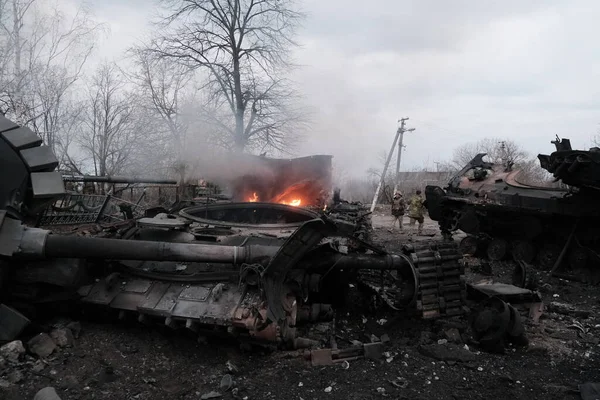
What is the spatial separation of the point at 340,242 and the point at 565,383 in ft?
9.17

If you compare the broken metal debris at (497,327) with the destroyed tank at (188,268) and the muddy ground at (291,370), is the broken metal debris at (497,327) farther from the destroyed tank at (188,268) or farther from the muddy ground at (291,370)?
the destroyed tank at (188,268)

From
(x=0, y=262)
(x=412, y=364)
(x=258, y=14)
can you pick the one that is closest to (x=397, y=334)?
(x=412, y=364)

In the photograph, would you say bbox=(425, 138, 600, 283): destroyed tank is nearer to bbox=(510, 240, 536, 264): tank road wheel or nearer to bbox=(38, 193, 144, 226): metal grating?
bbox=(510, 240, 536, 264): tank road wheel

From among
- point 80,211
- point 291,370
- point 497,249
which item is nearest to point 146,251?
point 291,370

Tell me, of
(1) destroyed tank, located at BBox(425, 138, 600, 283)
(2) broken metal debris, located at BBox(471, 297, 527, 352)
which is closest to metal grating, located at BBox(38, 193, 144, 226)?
(2) broken metal debris, located at BBox(471, 297, 527, 352)

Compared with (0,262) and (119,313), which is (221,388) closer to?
(119,313)

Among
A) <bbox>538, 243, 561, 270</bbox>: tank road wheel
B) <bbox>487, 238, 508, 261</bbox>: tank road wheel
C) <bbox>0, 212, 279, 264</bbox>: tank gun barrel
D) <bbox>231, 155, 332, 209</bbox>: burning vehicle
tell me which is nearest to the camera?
<bbox>0, 212, 279, 264</bbox>: tank gun barrel

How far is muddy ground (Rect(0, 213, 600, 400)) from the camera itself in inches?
174

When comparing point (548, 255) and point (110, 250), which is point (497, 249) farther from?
point (110, 250)

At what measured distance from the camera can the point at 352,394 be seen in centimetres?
441

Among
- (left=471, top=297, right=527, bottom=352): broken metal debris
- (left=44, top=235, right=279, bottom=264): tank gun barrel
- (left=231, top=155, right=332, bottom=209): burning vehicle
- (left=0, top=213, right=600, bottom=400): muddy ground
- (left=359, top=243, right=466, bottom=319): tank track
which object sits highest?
(left=231, top=155, right=332, bottom=209): burning vehicle

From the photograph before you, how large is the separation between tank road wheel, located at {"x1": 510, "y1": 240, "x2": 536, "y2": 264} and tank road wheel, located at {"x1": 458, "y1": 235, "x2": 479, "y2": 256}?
4.03 feet

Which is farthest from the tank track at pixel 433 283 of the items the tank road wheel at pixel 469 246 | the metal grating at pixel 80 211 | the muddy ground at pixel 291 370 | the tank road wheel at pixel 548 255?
the tank road wheel at pixel 469 246

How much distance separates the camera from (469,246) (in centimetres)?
1285
